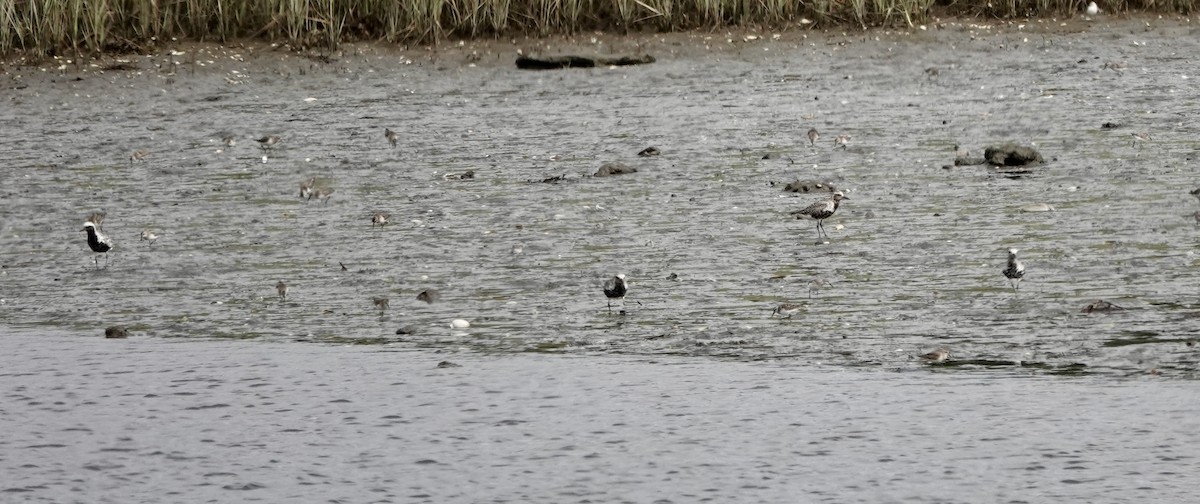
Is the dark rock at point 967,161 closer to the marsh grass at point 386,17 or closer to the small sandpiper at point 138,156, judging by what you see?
the small sandpiper at point 138,156

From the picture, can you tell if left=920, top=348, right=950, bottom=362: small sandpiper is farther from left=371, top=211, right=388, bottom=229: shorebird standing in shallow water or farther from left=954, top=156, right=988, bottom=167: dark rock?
left=954, top=156, right=988, bottom=167: dark rock

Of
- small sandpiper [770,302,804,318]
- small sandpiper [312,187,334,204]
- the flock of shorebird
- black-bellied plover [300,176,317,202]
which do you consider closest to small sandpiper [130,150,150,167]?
the flock of shorebird

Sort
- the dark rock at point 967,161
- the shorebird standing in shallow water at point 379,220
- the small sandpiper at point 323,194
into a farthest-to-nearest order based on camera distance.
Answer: the dark rock at point 967,161 → the small sandpiper at point 323,194 → the shorebird standing in shallow water at point 379,220

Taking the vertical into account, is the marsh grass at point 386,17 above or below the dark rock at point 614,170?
above

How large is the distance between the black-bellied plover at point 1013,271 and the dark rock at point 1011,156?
2511 mm

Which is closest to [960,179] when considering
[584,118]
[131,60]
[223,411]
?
[584,118]

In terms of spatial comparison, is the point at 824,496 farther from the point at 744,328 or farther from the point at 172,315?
the point at 172,315

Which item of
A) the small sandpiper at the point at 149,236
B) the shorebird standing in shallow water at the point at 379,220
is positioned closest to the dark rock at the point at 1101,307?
the shorebird standing in shallow water at the point at 379,220

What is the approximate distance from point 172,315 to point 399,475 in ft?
7.83

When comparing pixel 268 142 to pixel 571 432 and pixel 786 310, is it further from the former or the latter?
pixel 571 432

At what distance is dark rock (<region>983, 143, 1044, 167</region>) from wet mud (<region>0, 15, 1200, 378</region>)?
0.12 metres

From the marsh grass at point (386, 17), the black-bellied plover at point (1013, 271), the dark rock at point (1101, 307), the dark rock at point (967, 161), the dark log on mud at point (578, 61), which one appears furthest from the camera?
the marsh grass at point (386, 17)

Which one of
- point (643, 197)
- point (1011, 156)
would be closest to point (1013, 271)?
point (643, 197)

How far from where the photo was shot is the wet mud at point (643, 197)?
6.05 m
